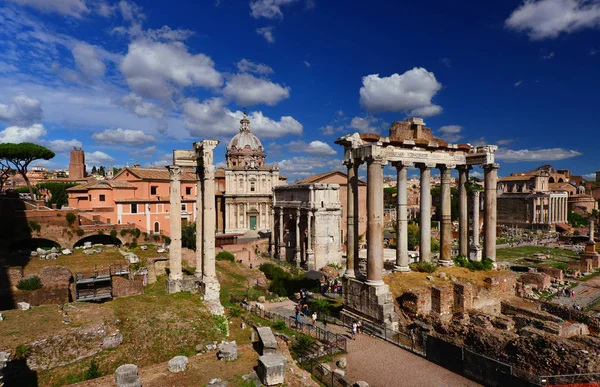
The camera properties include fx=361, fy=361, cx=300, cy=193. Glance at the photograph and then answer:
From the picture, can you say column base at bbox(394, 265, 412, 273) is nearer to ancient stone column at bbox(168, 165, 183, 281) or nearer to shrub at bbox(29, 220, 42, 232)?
ancient stone column at bbox(168, 165, 183, 281)

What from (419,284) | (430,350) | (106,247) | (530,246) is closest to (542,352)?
(430,350)

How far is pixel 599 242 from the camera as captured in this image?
51.6 metres

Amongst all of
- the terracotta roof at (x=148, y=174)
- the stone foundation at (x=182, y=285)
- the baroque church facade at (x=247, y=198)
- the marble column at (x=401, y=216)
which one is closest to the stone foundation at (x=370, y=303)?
the marble column at (x=401, y=216)

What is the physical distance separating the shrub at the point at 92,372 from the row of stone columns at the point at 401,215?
9.56 metres

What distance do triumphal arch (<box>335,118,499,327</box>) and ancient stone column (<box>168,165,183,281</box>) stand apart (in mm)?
8000

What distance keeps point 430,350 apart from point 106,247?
28.6 metres

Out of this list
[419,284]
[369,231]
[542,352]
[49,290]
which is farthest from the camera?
[49,290]

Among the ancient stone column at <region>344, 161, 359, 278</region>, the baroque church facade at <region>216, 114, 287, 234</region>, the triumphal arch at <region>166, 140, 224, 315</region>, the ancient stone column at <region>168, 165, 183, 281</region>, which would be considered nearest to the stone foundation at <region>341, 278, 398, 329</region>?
the ancient stone column at <region>344, 161, 359, 278</region>

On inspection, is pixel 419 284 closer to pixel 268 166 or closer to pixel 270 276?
pixel 270 276

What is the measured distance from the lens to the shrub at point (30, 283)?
1780cm

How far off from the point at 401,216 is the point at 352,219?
2.44m

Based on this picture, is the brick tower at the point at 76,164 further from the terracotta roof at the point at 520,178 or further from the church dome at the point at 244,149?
the terracotta roof at the point at 520,178

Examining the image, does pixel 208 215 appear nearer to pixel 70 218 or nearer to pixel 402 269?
pixel 402 269

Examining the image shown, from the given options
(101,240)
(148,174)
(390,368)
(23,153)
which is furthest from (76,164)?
(390,368)
